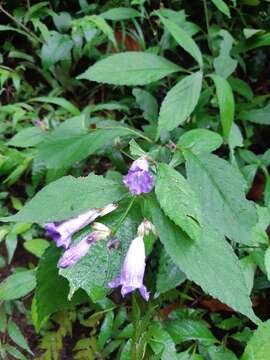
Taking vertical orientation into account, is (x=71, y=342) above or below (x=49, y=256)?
below

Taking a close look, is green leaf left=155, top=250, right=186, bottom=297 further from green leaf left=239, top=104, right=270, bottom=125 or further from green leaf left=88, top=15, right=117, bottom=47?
green leaf left=88, top=15, right=117, bottom=47

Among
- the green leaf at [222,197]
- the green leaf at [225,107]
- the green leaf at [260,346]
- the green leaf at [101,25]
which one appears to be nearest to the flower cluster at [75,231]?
the green leaf at [222,197]

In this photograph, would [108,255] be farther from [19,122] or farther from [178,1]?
[178,1]

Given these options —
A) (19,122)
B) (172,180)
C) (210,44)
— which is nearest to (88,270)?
(172,180)

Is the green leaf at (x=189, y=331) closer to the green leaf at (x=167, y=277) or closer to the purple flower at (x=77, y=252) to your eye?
the green leaf at (x=167, y=277)

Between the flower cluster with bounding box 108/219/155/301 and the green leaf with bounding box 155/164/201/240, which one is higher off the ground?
the green leaf with bounding box 155/164/201/240

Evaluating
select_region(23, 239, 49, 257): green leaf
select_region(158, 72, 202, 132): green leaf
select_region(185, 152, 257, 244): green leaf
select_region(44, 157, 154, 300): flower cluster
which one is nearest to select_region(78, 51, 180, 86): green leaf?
A: select_region(158, 72, 202, 132): green leaf
